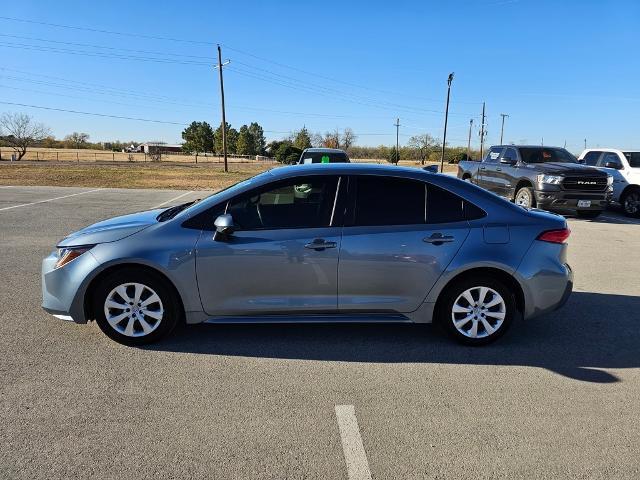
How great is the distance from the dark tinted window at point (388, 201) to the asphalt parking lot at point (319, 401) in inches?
43.8

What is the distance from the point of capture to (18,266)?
687 centimetres

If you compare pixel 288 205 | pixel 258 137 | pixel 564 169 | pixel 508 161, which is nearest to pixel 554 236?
pixel 288 205

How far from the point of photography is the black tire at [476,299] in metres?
4.32

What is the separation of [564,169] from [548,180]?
507 mm

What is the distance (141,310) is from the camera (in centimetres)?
420

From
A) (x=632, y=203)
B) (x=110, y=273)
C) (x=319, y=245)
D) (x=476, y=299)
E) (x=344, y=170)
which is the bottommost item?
(x=632, y=203)

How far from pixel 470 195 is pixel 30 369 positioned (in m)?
3.87

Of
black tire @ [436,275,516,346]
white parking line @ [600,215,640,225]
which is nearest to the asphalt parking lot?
black tire @ [436,275,516,346]

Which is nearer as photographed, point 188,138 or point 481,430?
point 481,430

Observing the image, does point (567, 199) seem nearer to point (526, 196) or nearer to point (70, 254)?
point (526, 196)

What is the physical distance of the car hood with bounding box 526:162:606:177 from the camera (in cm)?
1267

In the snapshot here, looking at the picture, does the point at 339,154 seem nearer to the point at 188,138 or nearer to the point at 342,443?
the point at 342,443

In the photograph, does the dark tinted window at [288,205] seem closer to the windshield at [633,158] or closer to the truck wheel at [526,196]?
the truck wheel at [526,196]

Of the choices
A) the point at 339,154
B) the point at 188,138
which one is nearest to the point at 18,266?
the point at 339,154
